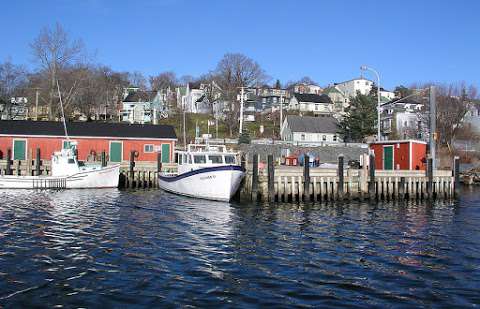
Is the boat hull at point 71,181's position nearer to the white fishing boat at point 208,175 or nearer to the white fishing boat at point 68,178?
Answer: the white fishing boat at point 68,178

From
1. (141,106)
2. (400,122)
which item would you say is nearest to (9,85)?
(141,106)

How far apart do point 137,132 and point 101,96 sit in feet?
179

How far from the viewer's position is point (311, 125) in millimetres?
87062

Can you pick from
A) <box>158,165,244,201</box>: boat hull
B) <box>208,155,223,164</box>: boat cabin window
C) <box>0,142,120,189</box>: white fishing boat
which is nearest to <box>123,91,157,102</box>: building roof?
<box>0,142,120,189</box>: white fishing boat

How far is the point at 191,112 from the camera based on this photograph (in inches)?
Answer: 4665

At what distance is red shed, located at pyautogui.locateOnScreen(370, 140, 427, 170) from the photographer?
3425 centimetres

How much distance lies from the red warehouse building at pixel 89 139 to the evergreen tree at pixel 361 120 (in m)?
39.4

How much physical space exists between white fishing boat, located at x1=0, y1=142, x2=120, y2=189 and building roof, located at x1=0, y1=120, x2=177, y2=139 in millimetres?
9165

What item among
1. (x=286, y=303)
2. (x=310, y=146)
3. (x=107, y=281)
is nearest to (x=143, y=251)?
(x=107, y=281)

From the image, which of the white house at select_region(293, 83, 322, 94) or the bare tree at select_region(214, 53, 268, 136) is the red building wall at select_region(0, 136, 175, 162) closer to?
the bare tree at select_region(214, 53, 268, 136)

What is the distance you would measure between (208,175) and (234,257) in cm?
1372

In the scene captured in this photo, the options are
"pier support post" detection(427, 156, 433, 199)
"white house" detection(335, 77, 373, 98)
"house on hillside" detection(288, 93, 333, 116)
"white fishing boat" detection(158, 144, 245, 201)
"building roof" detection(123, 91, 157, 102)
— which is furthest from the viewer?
"white house" detection(335, 77, 373, 98)

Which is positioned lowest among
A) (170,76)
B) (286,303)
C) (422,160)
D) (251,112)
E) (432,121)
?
(286,303)

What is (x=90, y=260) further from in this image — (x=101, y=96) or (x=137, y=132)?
(x=101, y=96)
